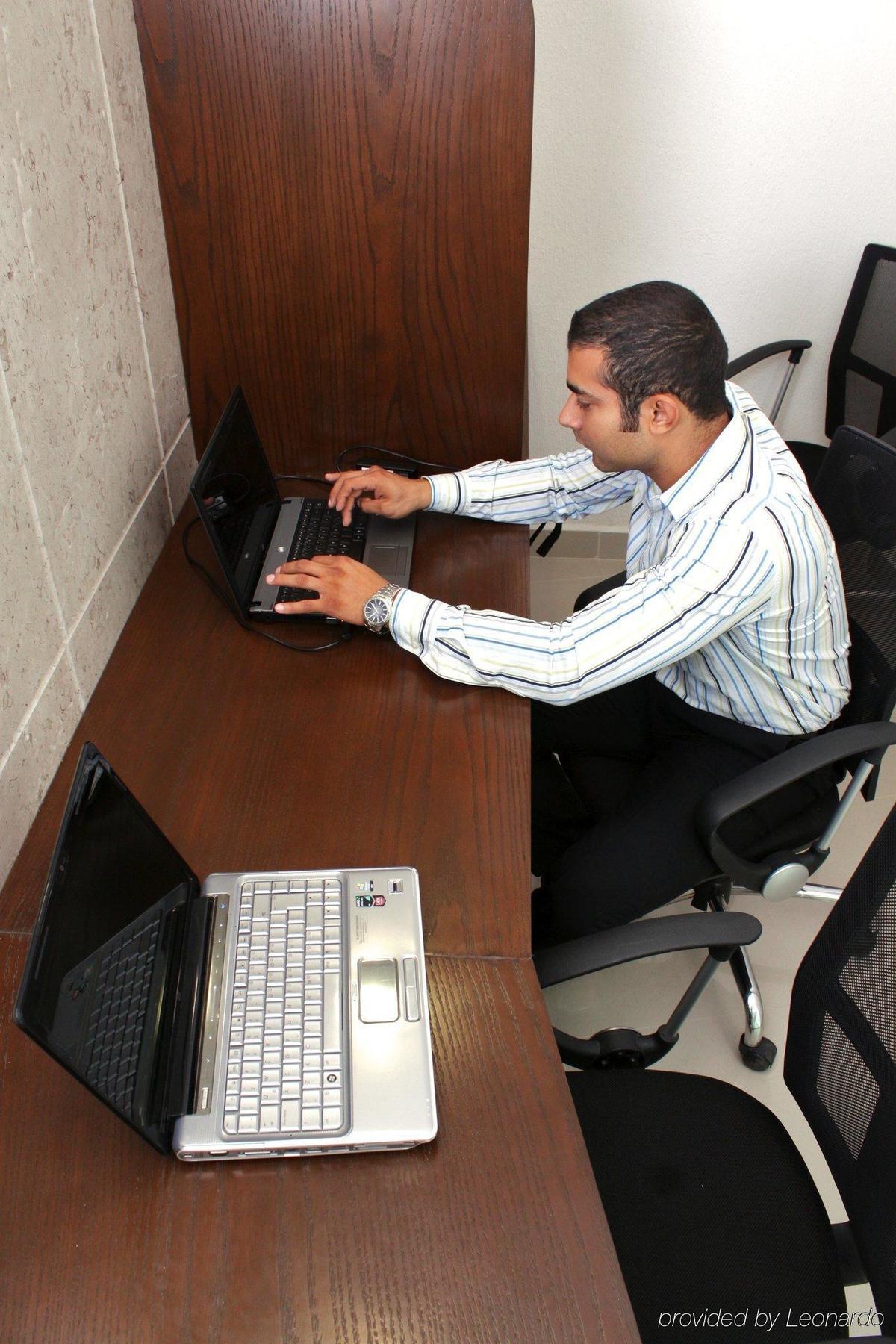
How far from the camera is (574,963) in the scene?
1.05 meters

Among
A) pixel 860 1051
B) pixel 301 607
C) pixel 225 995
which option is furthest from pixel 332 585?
pixel 860 1051

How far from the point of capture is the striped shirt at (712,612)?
1.26 m

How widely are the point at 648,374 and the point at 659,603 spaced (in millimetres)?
307

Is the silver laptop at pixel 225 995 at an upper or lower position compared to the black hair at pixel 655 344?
lower

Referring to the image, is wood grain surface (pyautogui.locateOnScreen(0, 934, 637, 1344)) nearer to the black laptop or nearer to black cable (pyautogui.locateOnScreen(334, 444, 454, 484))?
the black laptop

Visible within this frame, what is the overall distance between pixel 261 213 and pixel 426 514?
54cm

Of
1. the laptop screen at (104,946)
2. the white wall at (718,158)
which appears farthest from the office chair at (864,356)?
the laptop screen at (104,946)

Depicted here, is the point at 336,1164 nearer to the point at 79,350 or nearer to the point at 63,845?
the point at 63,845

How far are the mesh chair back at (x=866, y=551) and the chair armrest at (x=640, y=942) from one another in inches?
19.6

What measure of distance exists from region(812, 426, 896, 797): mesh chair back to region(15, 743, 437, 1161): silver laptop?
2.77 ft

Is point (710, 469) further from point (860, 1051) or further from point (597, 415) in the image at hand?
point (860, 1051)

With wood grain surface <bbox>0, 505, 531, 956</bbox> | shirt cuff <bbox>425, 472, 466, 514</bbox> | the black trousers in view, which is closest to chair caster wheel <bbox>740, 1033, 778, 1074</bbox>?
the black trousers

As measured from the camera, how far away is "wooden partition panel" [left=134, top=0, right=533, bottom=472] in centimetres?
132

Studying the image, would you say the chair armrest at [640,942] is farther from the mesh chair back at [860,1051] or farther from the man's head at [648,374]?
the man's head at [648,374]
